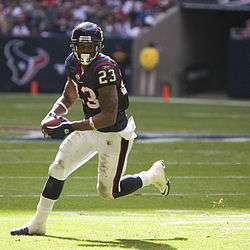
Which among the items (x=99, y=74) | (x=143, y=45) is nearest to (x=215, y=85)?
(x=143, y=45)

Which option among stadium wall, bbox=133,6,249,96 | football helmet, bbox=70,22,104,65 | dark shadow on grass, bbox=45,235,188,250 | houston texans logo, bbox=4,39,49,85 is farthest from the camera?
stadium wall, bbox=133,6,249,96

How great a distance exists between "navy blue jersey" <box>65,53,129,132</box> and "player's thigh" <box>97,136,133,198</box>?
0.44 feet

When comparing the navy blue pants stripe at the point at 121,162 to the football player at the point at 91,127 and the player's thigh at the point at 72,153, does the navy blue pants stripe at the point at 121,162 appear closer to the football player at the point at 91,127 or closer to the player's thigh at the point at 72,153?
the football player at the point at 91,127

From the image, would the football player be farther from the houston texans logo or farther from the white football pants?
the houston texans logo

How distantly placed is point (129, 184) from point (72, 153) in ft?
2.31

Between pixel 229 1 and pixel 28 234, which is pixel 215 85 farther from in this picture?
pixel 28 234

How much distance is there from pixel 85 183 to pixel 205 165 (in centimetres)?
212

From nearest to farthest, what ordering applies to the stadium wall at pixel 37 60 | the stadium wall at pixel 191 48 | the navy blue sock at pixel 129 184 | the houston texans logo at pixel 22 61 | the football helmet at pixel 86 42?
the football helmet at pixel 86 42 < the navy blue sock at pixel 129 184 < the stadium wall at pixel 37 60 < the houston texans logo at pixel 22 61 < the stadium wall at pixel 191 48

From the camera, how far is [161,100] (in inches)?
1000

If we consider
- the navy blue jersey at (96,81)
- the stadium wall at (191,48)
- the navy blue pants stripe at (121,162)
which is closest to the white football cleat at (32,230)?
the navy blue pants stripe at (121,162)

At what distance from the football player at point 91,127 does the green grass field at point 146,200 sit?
0.33 metres

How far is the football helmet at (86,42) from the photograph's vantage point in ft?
24.7

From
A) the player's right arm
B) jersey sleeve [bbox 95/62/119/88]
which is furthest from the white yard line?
jersey sleeve [bbox 95/62/119/88]

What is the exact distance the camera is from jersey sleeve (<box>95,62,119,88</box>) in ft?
24.7
